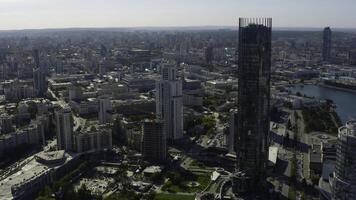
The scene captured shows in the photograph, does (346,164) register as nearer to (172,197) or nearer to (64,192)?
(172,197)

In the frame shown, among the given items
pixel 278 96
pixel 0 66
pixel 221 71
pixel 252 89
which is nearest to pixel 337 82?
pixel 278 96

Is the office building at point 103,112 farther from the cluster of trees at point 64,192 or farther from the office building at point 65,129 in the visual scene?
the cluster of trees at point 64,192

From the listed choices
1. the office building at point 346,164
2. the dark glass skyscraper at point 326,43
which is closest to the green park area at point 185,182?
the office building at point 346,164

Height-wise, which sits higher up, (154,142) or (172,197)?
(154,142)

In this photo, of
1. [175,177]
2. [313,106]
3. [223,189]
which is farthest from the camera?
[313,106]

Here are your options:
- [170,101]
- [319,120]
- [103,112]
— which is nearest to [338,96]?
[319,120]

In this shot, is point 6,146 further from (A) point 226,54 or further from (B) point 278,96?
(A) point 226,54
